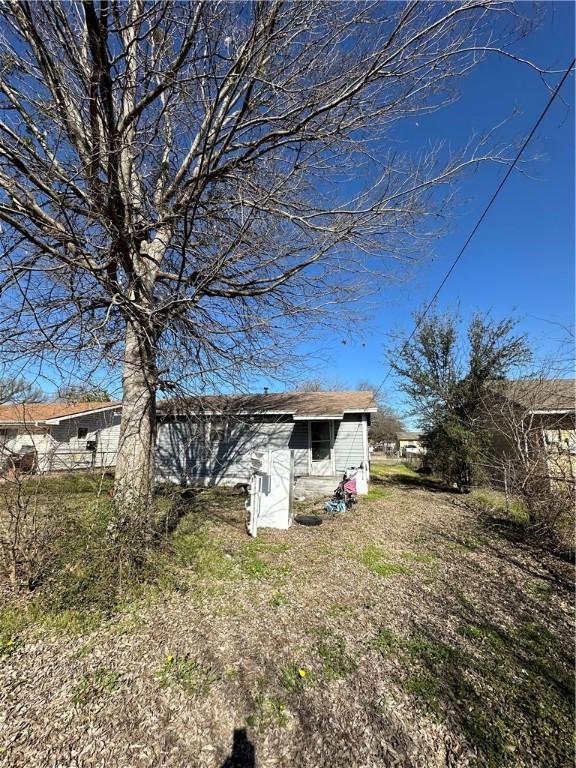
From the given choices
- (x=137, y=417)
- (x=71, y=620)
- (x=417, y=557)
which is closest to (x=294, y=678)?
(x=71, y=620)

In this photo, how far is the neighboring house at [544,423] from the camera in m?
5.68

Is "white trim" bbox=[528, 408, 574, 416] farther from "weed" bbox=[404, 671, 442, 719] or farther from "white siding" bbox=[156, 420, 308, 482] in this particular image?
"white siding" bbox=[156, 420, 308, 482]

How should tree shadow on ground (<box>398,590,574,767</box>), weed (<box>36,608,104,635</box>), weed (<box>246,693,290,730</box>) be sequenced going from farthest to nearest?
1. weed (<box>36,608,104,635</box>)
2. weed (<box>246,693,290,730</box>)
3. tree shadow on ground (<box>398,590,574,767</box>)

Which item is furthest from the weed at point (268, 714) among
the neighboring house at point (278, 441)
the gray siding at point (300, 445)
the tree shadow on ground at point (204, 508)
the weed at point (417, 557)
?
the gray siding at point (300, 445)

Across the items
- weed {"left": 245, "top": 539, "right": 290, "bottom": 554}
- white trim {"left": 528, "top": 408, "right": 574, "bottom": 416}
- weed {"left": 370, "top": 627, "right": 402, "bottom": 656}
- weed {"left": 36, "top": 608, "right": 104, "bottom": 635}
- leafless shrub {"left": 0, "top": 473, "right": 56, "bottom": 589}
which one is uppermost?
white trim {"left": 528, "top": 408, "right": 574, "bottom": 416}

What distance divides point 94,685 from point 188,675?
695 mm

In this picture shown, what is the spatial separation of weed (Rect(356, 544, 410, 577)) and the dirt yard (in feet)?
0.14

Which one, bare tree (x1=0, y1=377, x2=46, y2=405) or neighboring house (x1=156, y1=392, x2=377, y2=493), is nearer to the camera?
bare tree (x1=0, y1=377, x2=46, y2=405)

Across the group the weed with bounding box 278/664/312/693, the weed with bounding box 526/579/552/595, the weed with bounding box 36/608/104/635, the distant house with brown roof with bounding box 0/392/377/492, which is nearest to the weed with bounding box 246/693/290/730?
the weed with bounding box 278/664/312/693

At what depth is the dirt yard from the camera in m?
2.13

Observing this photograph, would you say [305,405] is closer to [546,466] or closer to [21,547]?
[546,466]

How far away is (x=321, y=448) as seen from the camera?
1280cm

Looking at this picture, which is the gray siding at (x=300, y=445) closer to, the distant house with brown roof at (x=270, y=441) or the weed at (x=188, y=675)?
the distant house with brown roof at (x=270, y=441)

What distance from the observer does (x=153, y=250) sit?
6059 mm
